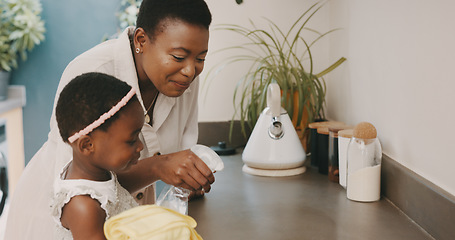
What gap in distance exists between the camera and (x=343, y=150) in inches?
55.1

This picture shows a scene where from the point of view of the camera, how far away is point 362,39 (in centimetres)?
164

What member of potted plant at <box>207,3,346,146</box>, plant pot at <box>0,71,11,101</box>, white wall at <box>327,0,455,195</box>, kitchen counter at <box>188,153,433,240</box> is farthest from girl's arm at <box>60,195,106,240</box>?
plant pot at <box>0,71,11,101</box>

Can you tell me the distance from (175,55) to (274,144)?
0.64 metres

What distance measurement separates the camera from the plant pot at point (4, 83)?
133 inches

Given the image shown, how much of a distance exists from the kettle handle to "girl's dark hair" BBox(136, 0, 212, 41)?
20.4 inches

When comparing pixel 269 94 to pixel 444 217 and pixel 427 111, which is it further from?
pixel 444 217

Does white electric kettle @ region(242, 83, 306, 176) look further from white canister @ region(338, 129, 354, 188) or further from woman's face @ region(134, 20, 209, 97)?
woman's face @ region(134, 20, 209, 97)

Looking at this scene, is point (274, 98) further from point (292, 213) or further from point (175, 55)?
point (175, 55)

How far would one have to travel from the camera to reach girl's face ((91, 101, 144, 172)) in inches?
32.0

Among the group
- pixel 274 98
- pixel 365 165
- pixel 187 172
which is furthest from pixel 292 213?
pixel 274 98

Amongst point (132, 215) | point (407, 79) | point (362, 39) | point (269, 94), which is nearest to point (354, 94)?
point (362, 39)

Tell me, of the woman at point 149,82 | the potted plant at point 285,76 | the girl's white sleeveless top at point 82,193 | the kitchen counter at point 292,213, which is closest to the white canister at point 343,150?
the kitchen counter at point 292,213

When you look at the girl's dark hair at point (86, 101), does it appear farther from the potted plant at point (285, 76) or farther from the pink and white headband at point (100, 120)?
the potted plant at point (285, 76)

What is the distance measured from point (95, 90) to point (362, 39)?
1.09m
